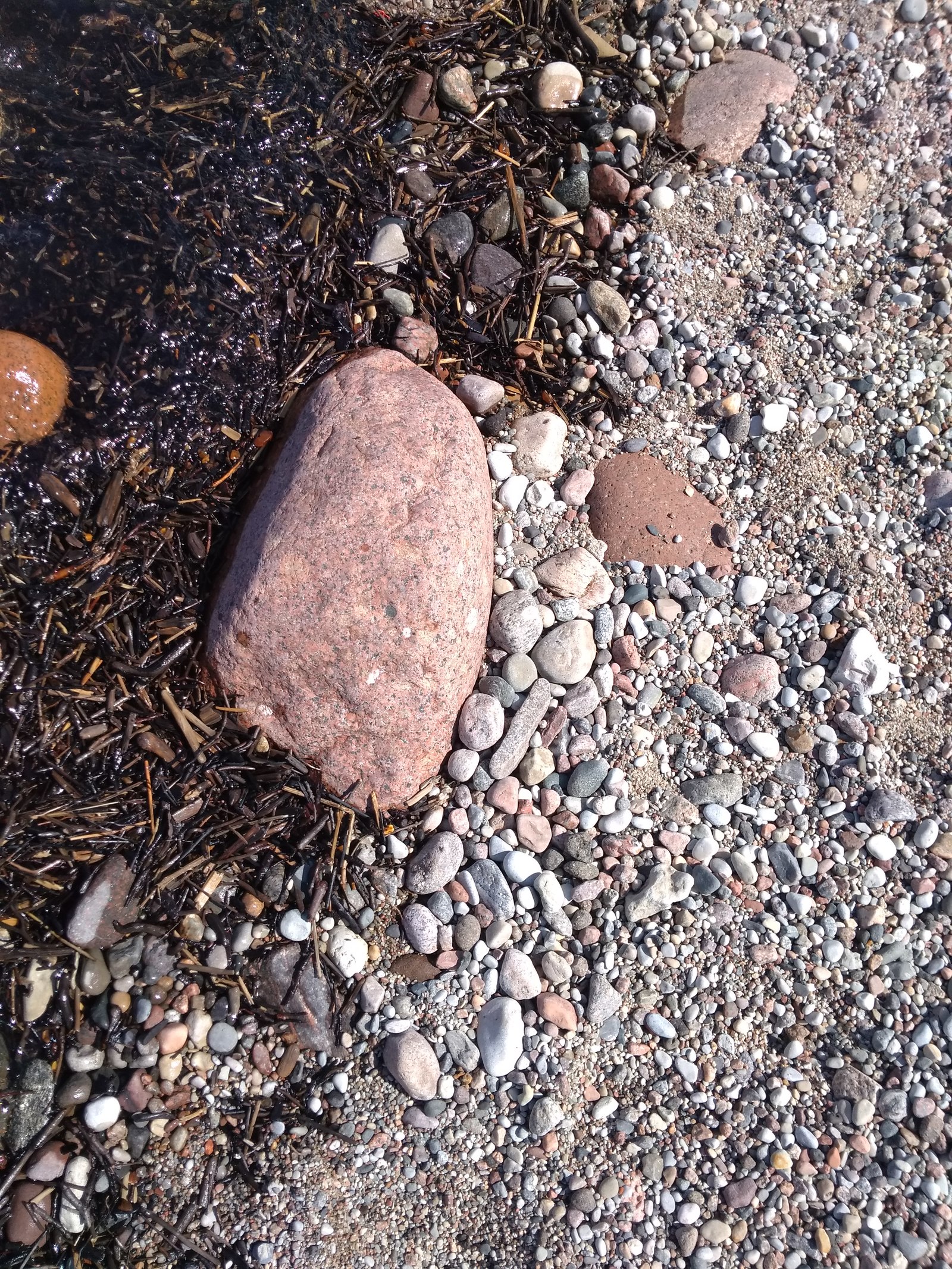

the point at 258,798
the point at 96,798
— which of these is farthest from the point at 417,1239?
the point at 96,798

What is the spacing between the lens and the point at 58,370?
2701 mm

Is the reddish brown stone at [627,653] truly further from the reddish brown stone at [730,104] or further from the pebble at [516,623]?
the reddish brown stone at [730,104]

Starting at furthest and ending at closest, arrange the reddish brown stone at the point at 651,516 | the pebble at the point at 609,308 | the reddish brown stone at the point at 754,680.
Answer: the pebble at the point at 609,308 < the reddish brown stone at the point at 651,516 < the reddish brown stone at the point at 754,680

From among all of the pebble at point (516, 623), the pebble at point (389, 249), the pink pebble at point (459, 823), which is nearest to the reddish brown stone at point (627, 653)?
the pebble at point (516, 623)

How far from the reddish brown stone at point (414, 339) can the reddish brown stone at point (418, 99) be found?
0.90 metres

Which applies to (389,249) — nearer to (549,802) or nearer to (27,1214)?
(549,802)

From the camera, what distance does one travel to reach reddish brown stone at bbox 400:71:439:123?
3262mm

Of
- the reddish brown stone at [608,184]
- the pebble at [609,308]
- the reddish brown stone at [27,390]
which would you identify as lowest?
the reddish brown stone at [27,390]

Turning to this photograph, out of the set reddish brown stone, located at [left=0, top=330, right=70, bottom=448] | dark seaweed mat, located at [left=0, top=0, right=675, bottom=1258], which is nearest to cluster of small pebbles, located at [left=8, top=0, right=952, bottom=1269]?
dark seaweed mat, located at [left=0, top=0, right=675, bottom=1258]

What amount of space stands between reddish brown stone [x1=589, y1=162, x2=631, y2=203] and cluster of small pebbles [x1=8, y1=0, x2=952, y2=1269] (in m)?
0.02

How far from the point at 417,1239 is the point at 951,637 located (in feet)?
8.17

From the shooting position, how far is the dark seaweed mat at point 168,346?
2.56 metres

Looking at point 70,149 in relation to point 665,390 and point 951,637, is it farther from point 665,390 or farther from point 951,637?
point 951,637

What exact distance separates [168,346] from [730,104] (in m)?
2.47
